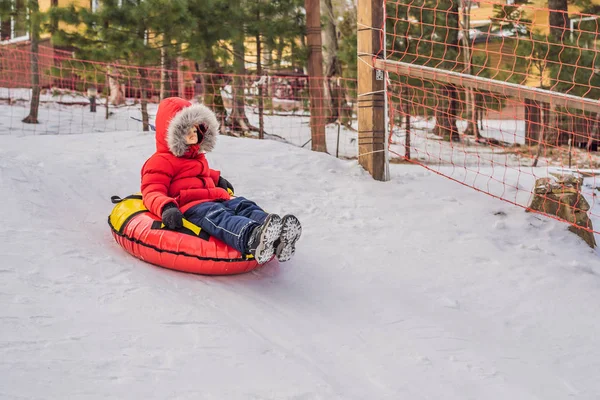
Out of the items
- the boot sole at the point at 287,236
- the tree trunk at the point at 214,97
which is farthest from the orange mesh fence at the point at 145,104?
A: the boot sole at the point at 287,236

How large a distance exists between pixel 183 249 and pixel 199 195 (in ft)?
1.72

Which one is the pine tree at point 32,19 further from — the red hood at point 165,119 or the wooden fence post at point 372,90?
the red hood at point 165,119

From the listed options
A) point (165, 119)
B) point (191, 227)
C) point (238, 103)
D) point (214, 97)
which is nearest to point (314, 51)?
point (214, 97)

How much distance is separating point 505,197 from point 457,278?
5.71ft

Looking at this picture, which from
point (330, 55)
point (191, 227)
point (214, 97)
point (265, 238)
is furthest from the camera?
point (330, 55)

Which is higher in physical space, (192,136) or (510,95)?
(510,95)

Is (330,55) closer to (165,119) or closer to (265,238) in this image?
(165,119)

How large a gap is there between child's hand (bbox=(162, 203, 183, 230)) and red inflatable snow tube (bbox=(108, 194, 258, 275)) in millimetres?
45

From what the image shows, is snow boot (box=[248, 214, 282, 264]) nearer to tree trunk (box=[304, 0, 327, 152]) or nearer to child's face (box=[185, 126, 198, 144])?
child's face (box=[185, 126, 198, 144])

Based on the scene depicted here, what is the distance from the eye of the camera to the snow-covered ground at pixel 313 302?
2.53 m

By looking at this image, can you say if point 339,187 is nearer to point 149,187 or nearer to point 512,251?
point 512,251

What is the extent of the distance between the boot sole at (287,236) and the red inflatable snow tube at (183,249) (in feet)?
0.71

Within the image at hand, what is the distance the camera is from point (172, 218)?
3.53m

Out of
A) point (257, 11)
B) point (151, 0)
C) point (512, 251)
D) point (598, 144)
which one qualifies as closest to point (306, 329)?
point (512, 251)
